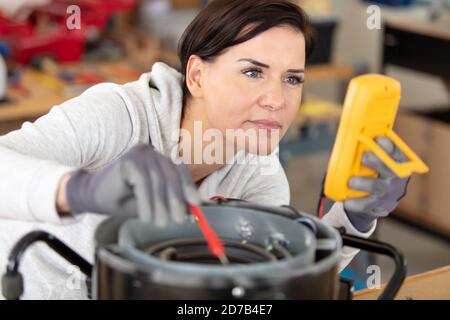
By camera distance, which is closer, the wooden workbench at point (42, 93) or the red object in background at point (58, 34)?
the wooden workbench at point (42, 93)

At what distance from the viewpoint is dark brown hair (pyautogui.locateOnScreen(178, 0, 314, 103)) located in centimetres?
123

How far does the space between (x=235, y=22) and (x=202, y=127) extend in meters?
0.19

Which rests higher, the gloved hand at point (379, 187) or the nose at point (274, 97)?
the nose at point (274, 97)

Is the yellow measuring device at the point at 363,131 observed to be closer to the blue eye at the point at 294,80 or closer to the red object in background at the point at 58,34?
the blue eye at the point at 294,80

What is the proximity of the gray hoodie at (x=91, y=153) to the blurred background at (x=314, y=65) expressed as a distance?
1.09 metres

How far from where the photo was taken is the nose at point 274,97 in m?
1.21

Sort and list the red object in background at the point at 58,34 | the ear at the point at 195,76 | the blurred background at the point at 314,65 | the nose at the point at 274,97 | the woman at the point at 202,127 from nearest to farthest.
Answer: the woman at the point at 202,127, the nose at the point at 274,97, the ear at the point at 195,76, the blurred background at the point at 314,65, the red object in background at the point at 58,34

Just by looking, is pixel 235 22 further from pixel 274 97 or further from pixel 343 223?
pixel 343 223

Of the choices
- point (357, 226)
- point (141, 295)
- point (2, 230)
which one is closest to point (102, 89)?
point (2, 230)

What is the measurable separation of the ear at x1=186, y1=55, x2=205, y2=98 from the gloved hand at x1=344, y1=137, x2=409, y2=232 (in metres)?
0.35

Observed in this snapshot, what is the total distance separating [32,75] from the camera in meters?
2.84

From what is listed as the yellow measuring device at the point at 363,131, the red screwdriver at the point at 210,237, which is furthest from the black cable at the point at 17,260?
the yellow measuring device at the point at 363,131

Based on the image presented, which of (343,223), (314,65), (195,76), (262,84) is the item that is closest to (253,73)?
(262,84)

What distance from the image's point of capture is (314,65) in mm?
3139
